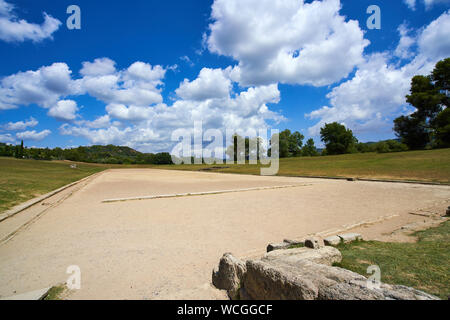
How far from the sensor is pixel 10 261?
4312 millimetres

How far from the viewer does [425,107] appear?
140 ft

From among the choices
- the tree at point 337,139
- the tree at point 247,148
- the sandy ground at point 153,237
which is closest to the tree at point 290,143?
the tree at point 247,148

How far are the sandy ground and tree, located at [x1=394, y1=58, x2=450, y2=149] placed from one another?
44.6 metres

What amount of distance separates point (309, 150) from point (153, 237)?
88.9m

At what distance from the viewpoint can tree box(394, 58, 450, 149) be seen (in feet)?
136

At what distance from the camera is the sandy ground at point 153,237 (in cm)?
349

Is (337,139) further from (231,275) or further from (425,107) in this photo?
(231,275)

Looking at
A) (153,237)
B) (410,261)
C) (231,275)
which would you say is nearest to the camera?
(231,275)

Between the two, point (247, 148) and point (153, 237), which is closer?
point (153, 237)

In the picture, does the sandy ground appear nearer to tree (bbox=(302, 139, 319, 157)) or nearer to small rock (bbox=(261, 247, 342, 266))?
small rock (bbox=(261, 247, 342, 266))

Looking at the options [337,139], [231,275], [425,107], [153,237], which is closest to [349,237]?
[231,275]

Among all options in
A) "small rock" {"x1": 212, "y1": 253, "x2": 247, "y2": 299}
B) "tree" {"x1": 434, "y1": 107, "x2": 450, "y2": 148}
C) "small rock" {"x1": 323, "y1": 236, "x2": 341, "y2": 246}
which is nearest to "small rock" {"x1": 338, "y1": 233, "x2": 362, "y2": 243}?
"small rock" {"x1": 323, "y1": 236, "x2": 341, "y2": 246}
